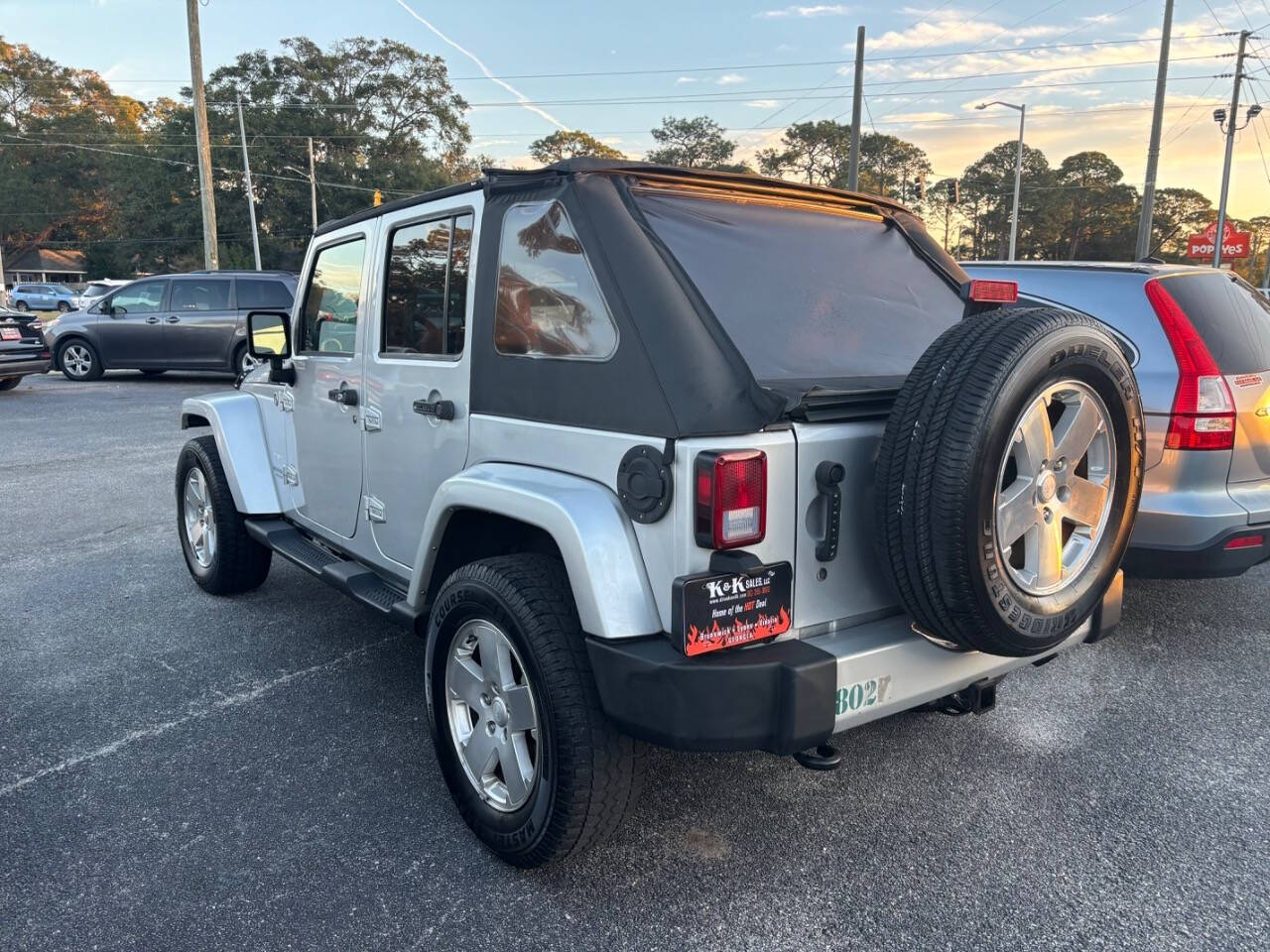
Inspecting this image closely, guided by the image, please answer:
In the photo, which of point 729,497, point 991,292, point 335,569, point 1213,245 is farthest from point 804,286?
point 1213,245

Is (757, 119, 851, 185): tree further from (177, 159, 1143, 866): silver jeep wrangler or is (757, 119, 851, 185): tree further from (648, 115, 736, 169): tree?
(177, 159, 1143, 866): silver jeep wrangler

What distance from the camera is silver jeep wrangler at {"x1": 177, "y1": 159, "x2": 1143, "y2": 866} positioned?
215cm

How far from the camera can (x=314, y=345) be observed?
409 centimetres

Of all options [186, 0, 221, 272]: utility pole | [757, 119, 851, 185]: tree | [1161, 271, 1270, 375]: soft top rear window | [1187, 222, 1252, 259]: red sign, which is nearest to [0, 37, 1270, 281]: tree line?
[757, 119, 851, 185]: tree

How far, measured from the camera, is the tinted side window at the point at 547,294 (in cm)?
250

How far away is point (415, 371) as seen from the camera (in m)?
3.19

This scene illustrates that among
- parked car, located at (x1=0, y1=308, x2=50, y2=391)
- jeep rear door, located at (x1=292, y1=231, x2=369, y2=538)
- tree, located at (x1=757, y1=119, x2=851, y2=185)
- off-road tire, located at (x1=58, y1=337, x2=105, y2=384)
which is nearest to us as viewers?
jeep rear door, located at (x1=292, y1=231, x2=369, y2=538)

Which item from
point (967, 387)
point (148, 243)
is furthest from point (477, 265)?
point (148, 243)

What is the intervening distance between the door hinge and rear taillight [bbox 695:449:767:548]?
1759 millimetres

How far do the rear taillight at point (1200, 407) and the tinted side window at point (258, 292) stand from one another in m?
14.1

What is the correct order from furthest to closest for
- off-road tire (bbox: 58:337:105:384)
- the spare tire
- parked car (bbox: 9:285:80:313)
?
parked car (bbox: 9:285:80:313)
off-road tire (bbox: 58:337:105:384)
the spare tire

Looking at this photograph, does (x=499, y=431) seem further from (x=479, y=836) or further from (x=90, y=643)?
(x=90, y=643)

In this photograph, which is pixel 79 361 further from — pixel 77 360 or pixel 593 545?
pixel 593 545

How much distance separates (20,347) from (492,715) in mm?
14485
